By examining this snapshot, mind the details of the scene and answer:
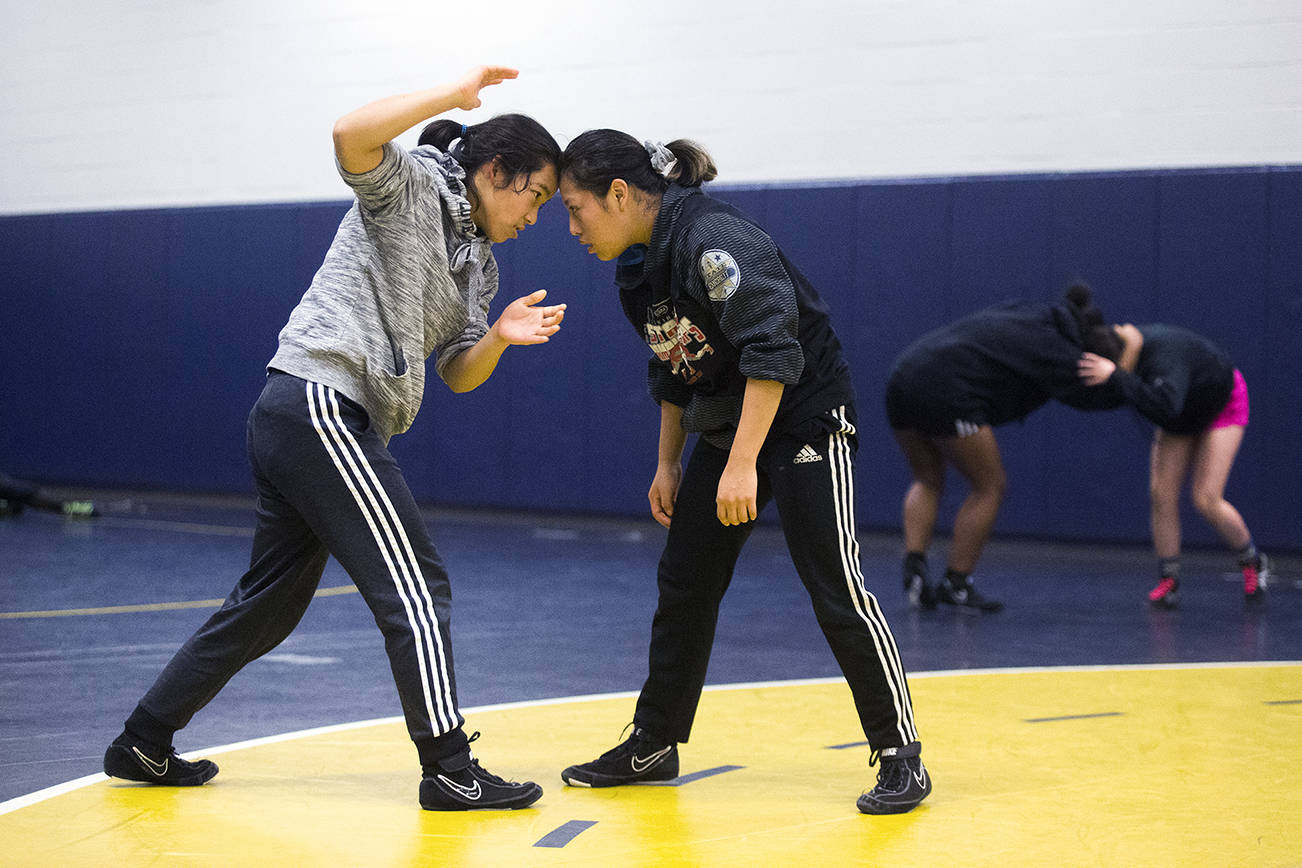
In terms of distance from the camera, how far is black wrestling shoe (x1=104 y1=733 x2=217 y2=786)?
3332 mm

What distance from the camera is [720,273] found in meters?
3.09

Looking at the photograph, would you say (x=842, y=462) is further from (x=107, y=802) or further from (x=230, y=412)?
(x=230, y=412)

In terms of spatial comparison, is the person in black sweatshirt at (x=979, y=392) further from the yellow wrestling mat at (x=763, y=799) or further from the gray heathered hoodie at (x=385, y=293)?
the gray heathered hoodie at (x=385, y=293)

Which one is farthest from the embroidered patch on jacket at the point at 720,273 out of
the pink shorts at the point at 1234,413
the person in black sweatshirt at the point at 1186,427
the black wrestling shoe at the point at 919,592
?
the pink shorts at the point at 1234,413

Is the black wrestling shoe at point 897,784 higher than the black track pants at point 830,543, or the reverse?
the black track pants at point 830,543

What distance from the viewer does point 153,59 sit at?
1184cm

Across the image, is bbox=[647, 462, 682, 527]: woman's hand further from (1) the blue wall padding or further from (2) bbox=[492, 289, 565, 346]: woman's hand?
(1) the blue wall padding

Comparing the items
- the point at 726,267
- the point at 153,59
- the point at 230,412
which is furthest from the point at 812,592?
the point at 153,59

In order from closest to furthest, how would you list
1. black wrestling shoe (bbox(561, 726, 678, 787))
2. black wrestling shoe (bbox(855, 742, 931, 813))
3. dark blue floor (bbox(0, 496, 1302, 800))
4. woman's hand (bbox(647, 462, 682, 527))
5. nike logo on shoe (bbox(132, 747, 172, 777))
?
black wrestling shoe (bbox(855, 742, 931, 813)) < nike logo on shoe (bbox(132, 747, 172, 777)) < black wrestling shoe (bbox(561, 726, 678, 787)) < woman's hand (bbox(647, 462, 682, 527)) < dark blue floor (bbox(0, 496, 1302, 800))

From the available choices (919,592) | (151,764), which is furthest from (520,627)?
(151,764)

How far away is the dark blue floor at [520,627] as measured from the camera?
437 cm

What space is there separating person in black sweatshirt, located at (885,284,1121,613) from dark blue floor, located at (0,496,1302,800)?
241mm

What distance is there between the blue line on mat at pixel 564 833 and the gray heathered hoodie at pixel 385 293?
971 mm

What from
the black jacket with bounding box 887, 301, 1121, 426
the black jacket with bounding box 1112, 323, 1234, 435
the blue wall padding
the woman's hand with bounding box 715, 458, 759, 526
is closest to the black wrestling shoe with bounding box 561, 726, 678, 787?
the woman's hand with bounding box 715, 458, 759, 526
